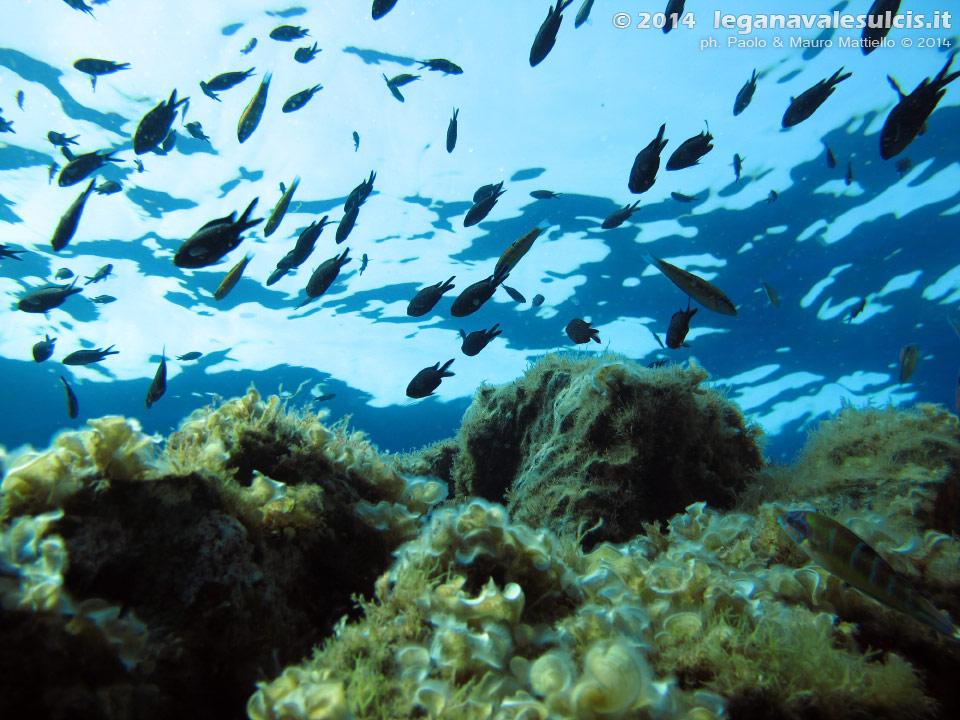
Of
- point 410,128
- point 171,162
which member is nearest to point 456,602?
point 410,128

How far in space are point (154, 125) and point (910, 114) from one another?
763cm

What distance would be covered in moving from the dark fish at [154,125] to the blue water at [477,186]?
123 inches

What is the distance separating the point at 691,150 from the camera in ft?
13.5

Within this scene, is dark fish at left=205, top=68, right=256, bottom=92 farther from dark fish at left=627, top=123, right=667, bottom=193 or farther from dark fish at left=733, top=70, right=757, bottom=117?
dark fish at left=733, top=70, right=757, bottom=117

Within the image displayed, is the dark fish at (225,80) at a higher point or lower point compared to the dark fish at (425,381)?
higher

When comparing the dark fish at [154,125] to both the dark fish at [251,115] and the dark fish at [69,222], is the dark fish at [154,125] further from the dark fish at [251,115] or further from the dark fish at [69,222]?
the dark fish at [69,222]

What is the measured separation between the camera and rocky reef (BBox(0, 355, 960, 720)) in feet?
4.84

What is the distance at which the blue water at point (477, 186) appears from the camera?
9.58m

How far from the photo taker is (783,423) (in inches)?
970

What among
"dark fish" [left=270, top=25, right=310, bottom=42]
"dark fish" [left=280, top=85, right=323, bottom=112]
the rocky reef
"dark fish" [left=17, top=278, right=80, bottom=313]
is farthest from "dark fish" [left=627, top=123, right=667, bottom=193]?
"dark fish" [left=17, top=278, right=80, bottom=313]

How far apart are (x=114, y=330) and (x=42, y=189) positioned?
22.3 feet

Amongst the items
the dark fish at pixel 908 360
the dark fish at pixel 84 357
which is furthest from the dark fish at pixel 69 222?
the dark fish at pixel 908 360

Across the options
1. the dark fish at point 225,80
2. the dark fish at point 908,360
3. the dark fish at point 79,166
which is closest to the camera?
the dark fish at point 79,166

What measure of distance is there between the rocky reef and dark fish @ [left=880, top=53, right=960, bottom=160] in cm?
340
